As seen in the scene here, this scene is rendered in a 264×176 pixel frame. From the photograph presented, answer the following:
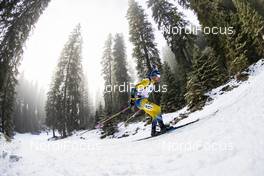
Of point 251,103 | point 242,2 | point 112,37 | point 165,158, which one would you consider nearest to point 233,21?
point 242,2

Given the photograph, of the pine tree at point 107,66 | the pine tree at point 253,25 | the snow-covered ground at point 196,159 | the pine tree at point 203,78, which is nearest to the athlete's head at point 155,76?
the snow-covered ground at point 196,159

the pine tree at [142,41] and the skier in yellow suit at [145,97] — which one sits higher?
the pine tree at [142,41]

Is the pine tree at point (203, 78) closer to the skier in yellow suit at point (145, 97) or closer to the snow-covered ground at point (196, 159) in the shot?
the skier in yellow suit at point (145, 97)

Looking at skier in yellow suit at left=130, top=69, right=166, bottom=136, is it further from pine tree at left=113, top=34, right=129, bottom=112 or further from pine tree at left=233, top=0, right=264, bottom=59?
pine tree at left=113, top=34, right=129, bottom=112

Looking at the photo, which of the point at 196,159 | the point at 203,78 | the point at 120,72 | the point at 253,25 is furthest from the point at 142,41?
the point at 196,159

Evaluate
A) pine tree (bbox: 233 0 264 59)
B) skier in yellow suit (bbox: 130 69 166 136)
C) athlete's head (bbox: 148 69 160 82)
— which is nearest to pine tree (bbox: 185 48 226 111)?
pine tree (bbox: 233 0 264 59)

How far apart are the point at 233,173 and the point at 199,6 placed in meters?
17.1

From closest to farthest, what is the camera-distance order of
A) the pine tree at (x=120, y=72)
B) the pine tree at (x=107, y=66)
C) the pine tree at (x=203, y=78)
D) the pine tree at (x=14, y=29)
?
the pine tree at (x=14, y=29) < the pine tree at (x=203, y=78) < the pine tree at (x=120, y=72) < the pine tree at (x=107, y=66)

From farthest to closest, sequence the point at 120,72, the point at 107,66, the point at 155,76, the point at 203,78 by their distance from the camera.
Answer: the point at 107,66
the point at 120,72
the point at 203,78
the point at 155,76

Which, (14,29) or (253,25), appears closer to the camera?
(14,29)

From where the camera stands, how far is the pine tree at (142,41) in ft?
75.4

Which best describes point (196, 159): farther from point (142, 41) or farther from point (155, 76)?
point (142, 41)

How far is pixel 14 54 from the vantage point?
11.0 meters

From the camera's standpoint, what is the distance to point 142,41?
77.0 ft
